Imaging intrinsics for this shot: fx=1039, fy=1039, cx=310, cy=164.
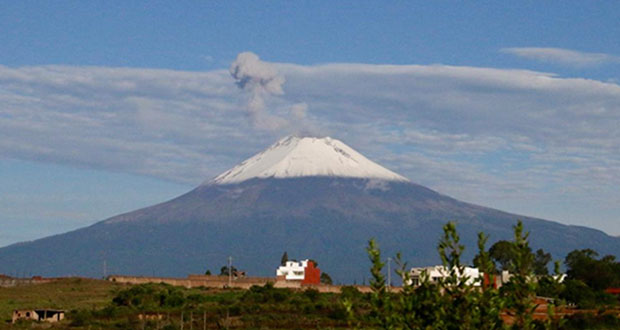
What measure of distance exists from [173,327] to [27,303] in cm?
3062

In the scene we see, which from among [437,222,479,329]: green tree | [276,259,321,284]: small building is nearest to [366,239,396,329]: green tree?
[437,222,479,329]: green tree

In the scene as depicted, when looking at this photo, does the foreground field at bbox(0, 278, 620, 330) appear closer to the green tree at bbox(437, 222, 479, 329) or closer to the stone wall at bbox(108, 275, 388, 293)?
Answer: the stone wall at bbox(108, 275, 388, 293)

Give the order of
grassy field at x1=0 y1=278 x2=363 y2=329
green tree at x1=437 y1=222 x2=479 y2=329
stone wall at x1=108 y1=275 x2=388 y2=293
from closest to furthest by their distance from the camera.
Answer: green tree at x1=437 y1=222 x2=479 y2=329 → grassy field at x1=0 y1=278 x2=363 y2=329 → stone wall at x1=108 y1=275 x2=388 y2=293

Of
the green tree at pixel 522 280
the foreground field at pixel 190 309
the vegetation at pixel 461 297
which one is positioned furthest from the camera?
the foreground field at pixel 190 309

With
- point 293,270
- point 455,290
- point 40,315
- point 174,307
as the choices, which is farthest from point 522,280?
point 293,270

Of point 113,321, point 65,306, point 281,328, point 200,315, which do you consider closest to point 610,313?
point 281,328

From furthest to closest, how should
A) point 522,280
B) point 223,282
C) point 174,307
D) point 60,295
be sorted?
point 223,282
point 60,295
point 174,307
point 522,280

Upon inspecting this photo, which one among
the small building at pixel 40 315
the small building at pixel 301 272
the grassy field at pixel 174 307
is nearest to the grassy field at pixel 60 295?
the grassy field at pixel 174 307

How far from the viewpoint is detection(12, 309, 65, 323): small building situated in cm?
7056

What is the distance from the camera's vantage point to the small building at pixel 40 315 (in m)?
70.6

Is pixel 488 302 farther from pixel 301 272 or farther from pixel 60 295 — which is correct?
pixel 301 272

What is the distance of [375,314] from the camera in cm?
1642

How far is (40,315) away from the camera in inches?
2859

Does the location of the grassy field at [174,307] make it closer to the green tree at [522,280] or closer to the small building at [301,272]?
the small building at [301,272]
